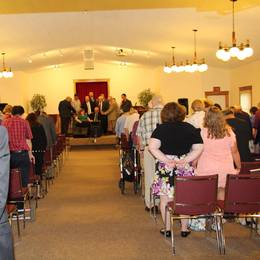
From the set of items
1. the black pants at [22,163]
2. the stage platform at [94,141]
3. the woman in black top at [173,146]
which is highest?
the woman in black top at [173,146]

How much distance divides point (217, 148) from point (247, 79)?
13.0 m

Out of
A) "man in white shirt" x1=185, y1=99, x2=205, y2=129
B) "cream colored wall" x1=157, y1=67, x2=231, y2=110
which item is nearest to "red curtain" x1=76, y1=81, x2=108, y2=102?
"cream colored wall" x1=157, y1=67, x2=231, y2=110

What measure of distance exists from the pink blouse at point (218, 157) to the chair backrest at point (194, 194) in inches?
20.2

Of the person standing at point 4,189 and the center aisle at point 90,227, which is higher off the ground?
the person standing at point 4,189

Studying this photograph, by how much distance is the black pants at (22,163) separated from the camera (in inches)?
257

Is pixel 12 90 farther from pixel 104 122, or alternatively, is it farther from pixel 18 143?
pixel 18 143

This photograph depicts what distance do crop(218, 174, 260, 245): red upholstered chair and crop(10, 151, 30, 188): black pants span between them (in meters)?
2.91

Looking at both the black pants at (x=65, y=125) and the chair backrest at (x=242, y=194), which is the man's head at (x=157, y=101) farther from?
the black pants at (x=65, y=125)

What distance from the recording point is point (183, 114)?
16.8 ft

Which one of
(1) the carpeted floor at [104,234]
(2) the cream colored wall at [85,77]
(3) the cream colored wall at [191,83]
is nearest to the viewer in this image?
(1) the carpeted floor at [104,234]

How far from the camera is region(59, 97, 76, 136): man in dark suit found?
713 inches

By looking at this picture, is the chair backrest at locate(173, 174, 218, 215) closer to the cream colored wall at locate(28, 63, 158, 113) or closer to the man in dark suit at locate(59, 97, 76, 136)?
the man in dark suit at locate(59, 97, 76, 136)

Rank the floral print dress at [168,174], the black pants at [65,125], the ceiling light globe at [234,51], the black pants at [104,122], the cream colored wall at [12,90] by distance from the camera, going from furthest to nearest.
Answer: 1. the cream colored wall at [12,90]
2. the black pants at [104,122]
3. the black pants at [65,125]
4. the ceiling light globe at [234,51]
5. the floral print dress at [168,174]

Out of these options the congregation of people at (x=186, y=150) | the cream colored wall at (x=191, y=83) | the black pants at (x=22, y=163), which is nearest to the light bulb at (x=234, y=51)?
the congregation of people at (x=186, y=150)
